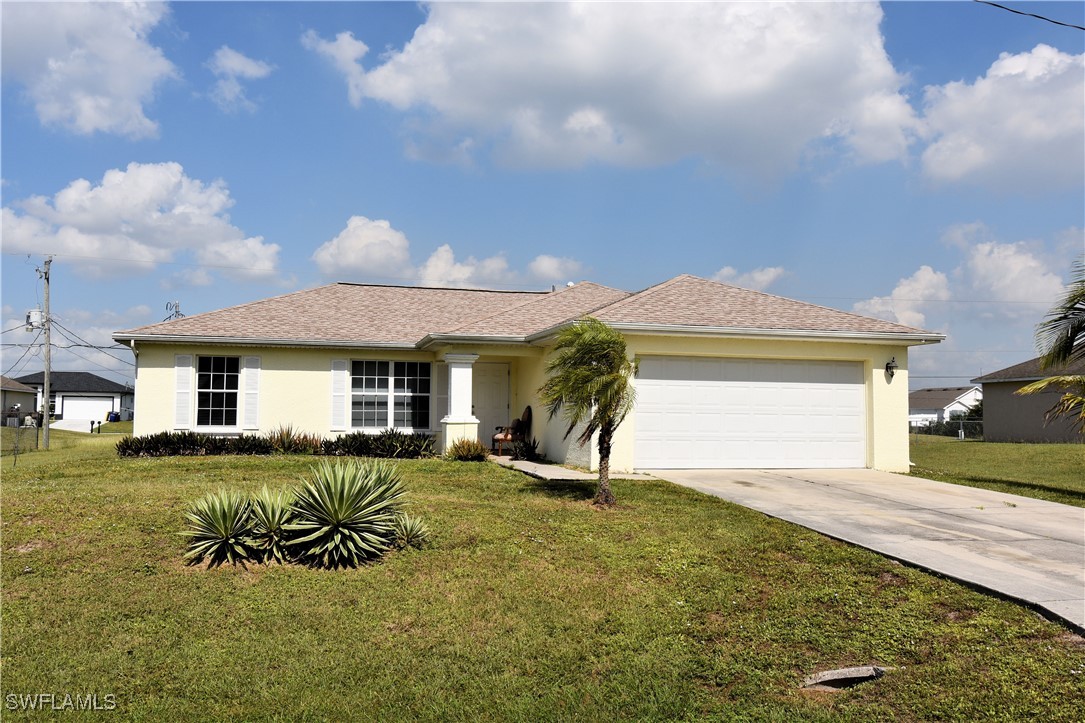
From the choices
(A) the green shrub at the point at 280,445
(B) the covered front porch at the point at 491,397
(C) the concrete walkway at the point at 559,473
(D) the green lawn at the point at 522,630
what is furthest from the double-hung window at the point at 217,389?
(D) the green lawn at the point at 522,630

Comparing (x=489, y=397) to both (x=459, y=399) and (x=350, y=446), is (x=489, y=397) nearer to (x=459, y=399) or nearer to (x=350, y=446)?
(x=459, y=399)

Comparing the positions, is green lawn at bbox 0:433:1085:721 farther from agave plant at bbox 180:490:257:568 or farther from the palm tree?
the palm tree

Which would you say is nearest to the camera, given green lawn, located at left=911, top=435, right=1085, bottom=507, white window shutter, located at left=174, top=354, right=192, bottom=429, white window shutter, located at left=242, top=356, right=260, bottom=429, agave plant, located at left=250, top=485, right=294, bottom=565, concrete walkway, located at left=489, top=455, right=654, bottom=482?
agave plant, located at left=250, top=485, right=294, bottom=565

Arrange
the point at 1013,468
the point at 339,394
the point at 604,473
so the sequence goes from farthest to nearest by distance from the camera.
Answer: the point at 339,394, the point at 1013,468, the point at 604,473

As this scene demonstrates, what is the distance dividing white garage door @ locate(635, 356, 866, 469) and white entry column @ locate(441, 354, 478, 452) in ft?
15.2

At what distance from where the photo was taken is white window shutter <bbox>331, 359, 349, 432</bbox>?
1986cm

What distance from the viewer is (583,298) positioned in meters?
22.4

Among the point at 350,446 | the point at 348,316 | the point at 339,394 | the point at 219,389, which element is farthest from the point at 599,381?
the point at 348,316

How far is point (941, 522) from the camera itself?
10391 millimetres

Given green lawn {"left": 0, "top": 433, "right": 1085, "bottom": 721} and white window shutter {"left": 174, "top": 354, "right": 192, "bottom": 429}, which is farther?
white window shutter {"left": 174, "top": 354, "right": 192, "bottom": 429}

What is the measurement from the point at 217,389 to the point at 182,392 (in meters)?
0.80

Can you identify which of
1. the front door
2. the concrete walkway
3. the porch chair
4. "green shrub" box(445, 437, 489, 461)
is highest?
the front door

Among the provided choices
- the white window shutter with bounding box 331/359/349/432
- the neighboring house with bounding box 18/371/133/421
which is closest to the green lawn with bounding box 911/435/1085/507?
the white window shutter with bounding box 331/359/349/432

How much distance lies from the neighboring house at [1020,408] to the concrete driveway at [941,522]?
59.8 feet
